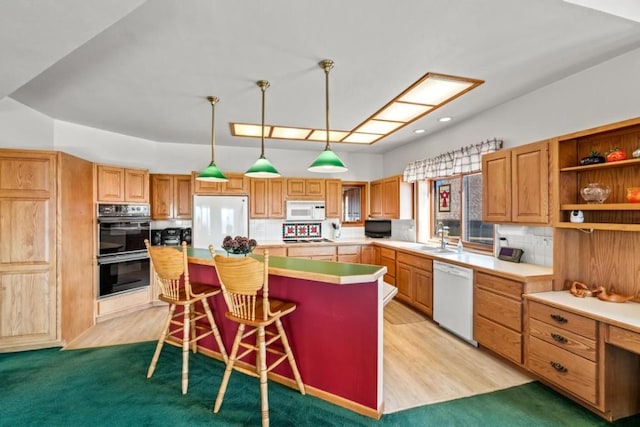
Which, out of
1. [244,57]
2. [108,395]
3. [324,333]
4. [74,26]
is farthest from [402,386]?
[74,26]

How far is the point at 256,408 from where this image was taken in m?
2.08

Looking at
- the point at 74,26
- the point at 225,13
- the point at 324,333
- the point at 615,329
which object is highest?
the point at 225,13

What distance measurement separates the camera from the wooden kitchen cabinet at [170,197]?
185 inches

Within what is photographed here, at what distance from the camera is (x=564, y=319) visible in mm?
2154

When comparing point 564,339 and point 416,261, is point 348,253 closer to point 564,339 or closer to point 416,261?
point 416,261

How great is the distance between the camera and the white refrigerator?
15.1 feet

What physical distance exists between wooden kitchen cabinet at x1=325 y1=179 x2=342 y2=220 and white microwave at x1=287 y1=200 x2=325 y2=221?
0.48ft

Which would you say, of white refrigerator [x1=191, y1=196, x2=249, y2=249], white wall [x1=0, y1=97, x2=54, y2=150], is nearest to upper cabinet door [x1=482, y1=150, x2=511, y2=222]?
white refrigerator [x1=191, y1=196, x2=249, y2=249]

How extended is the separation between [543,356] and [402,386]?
114cm

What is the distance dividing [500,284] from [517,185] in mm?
963

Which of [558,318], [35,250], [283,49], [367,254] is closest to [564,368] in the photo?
[558,318]

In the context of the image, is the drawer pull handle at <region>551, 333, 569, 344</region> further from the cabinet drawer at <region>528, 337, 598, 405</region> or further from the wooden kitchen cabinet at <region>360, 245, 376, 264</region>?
the wooden kitchen cabinet at <region>360, 245, 376, 264</region>

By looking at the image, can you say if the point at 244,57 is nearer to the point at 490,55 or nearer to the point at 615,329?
the point at 490,55

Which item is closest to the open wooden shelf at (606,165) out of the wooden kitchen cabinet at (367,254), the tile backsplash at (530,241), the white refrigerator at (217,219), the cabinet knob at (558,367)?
the tile backsplash at (530,241)
